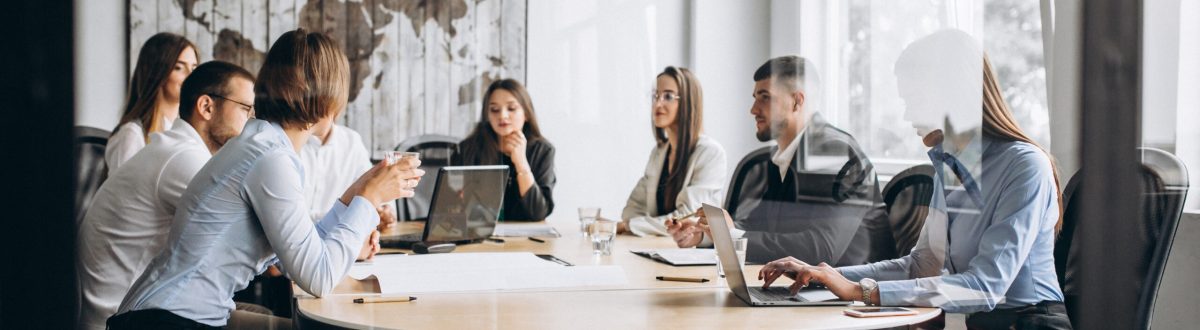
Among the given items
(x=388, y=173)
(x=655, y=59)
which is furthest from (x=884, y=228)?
(x=388, y=173)

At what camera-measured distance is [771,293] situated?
1.57 m

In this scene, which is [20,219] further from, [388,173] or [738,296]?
[738,296]

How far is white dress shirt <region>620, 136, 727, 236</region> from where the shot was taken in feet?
7.88

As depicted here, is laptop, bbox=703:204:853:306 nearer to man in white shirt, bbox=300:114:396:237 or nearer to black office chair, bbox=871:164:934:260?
black office chair, bbox=871:164:934:260

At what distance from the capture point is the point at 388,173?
169 centimetres

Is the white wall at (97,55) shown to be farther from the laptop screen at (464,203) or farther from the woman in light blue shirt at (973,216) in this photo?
the laptop screen at (464,203)

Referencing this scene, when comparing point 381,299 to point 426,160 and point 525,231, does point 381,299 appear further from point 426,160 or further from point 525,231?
point 426,160

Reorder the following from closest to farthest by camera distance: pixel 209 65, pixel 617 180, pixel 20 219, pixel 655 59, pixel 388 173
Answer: pixel 20 219, pixel 388 173, pixel 209 65, pixel 655 59, pixel 617 180

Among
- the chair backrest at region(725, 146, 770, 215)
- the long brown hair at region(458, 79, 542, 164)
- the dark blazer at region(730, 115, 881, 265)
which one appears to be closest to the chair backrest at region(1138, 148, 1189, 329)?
the dark blazer at region(730, 115, 881, 265)

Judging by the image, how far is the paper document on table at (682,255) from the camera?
6.74 ft

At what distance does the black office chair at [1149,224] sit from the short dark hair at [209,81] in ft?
4.97

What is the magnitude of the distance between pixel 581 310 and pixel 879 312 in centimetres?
45

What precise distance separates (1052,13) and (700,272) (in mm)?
908

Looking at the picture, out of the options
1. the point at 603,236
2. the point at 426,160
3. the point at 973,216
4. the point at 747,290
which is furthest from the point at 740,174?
the point at 426,160
